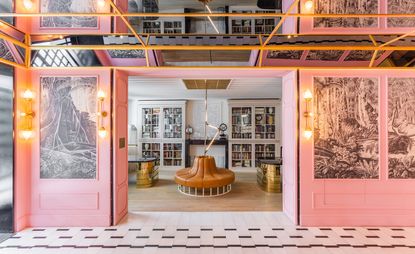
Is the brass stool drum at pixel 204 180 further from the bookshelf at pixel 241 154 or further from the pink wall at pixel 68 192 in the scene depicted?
the bookshelf at pixel 241 154

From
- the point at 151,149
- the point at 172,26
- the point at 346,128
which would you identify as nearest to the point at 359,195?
the point at 346,128

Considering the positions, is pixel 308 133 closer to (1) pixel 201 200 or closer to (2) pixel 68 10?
(1) pixel 201 200

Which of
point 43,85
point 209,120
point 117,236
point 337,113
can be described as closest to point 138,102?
point 209,120

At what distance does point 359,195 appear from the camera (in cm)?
404

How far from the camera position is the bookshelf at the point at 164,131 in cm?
945

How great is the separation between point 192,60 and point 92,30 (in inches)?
65.9

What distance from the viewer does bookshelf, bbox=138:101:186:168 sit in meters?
9.45

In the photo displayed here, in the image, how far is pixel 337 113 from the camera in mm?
4066

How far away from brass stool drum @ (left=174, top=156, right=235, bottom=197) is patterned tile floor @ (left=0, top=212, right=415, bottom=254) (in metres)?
1.48

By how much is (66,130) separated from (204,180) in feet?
10.2

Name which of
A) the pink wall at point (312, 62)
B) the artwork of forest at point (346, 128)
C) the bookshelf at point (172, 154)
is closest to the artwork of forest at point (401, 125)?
the artwork of forest at point (346, 128)

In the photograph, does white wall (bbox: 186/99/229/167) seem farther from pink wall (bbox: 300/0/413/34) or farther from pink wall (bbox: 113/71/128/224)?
pink wall (bbox: 300/0/413/34)

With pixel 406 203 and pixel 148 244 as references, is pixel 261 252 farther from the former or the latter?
pixel 406 203

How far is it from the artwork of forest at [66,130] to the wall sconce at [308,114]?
3493 millimetres
